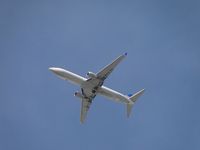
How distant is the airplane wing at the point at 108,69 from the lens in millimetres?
145000

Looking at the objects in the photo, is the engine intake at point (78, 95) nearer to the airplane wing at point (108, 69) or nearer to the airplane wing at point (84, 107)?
the airplane wing at point (84, 107)

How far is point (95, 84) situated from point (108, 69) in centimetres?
576

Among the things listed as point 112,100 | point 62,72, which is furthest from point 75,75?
point 112,100

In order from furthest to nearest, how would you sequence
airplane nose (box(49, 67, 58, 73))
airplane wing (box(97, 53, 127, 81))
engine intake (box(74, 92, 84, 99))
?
engine intake (box(74, 92, 84, 99)) < airplane nose (box(49, 67, 58, 73)) < airplane wing (box(97, 53, 127, 81))

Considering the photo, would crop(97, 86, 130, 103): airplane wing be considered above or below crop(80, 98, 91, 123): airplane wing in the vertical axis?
above

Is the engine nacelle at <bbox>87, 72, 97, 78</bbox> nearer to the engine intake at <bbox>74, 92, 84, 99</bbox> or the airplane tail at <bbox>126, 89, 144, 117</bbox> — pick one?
the engine intake at <bbox>74, 92, 84, 99</bbox>

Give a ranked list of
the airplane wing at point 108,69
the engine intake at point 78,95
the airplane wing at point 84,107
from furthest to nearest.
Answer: the airplane wing at point 84,107
the engine intake at point 78,95
the airplane wing at point 108,69

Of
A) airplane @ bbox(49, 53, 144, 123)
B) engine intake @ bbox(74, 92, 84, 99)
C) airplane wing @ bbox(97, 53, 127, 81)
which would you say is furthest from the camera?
engine intake @ bbox(74, 92, 84, 99)

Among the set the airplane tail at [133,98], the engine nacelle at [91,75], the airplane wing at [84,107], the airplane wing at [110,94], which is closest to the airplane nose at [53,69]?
the engine nacelle at [91,75]

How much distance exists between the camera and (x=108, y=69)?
485 ft

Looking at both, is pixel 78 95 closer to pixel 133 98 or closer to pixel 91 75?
pixel 91 75

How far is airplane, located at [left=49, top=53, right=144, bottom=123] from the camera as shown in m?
149

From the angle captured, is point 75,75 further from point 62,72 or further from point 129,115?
point 129,115

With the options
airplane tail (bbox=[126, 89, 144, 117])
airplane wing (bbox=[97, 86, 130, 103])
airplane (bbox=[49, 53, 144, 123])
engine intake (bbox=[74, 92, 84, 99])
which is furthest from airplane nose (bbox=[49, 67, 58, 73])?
airplane tail (bbox=[126, 89, 144, 117])
